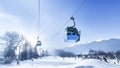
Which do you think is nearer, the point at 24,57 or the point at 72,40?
the point at 72,40

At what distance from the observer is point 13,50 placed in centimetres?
9244

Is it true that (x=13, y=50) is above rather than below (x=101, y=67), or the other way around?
above

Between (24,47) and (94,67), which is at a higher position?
(24,47)

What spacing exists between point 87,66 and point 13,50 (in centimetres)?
5330

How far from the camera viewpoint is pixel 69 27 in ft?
60.6

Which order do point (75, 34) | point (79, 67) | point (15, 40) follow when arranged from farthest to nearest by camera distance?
point (15, 40)
point (79, 67)
point (75, 34)

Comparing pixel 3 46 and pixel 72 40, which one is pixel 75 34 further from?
pixel 3 46

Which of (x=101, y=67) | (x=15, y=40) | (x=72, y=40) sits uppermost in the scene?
(x=15, y=40)

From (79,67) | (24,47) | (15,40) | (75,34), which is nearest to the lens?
(75,34)

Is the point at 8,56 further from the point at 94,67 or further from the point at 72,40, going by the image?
the point at 72,40

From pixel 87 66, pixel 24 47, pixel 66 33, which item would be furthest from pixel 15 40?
pixel 66 33

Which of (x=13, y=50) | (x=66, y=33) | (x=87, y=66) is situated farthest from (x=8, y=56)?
(x=66, y=33)

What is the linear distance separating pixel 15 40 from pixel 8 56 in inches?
322

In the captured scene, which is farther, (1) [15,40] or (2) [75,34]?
(1) [15,40]
